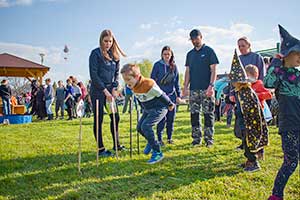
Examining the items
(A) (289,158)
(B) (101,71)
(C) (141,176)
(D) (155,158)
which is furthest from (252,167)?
(B) (101,71)

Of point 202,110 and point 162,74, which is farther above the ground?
point 162,74

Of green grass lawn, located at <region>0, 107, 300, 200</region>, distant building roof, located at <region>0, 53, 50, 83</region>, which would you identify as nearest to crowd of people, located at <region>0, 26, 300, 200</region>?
green grass lawn, located at <region>0, 107, 300, 200</region>

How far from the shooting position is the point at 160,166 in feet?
14.8

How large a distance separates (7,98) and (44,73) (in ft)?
30.3

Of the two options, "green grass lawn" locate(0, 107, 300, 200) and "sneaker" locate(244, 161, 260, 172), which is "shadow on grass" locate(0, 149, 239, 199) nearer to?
"green grass lawn" locate(0, 107, 300, 200)

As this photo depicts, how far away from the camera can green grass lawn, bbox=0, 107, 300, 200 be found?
11.3ft

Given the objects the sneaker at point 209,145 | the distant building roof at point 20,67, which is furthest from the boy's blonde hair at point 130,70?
the distant building roof at point 20,67

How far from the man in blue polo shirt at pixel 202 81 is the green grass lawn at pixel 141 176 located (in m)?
0.54

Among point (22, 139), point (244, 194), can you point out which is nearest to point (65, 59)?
point (22, 139)

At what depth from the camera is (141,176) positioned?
4066mm

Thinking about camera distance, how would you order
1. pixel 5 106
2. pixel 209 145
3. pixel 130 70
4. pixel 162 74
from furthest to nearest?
pixel 5 106
pixel 162 74
pixel 209 145
pixel 130 70

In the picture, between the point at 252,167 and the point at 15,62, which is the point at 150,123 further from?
the point at 15,62

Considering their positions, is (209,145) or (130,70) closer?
(130,70)

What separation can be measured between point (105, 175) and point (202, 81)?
269 cm
